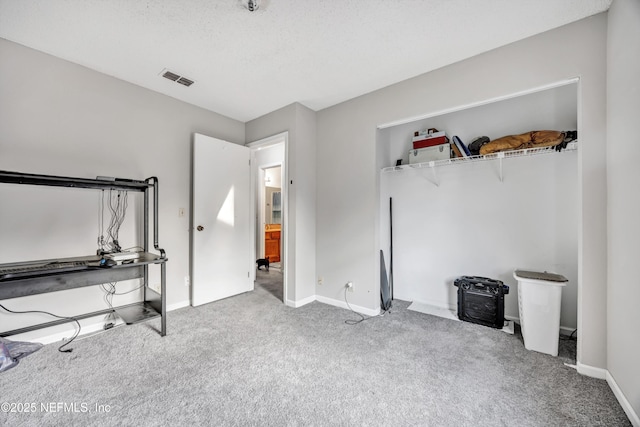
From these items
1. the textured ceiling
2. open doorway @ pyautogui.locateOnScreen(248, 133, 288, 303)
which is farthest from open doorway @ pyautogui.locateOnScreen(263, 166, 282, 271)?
the textured ceiling

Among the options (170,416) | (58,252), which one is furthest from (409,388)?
(58,252)

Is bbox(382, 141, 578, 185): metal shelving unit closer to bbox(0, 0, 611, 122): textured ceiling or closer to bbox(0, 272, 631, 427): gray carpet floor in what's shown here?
bbox(0, 0, 611, 122): textured ceiling

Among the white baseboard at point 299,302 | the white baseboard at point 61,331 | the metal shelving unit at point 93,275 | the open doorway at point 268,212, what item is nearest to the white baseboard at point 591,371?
the white baseboard at point 299,302

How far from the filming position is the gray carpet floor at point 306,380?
1.46m

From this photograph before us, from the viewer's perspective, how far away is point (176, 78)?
266 centimetres

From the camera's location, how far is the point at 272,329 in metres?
2.57

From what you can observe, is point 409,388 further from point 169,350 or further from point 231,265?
point 231,265

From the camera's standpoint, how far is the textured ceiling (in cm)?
175

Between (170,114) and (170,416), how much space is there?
301cm

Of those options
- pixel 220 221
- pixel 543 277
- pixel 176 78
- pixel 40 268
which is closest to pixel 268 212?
pixel 220 221

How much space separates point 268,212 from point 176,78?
3750 mm

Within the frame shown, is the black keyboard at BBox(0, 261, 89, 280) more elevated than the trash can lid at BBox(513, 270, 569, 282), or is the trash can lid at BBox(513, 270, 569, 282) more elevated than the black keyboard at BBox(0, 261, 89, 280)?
the black keyboard at BBox(0, 261, 89, 280)

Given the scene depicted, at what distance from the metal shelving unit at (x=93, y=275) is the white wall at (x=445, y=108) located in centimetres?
189

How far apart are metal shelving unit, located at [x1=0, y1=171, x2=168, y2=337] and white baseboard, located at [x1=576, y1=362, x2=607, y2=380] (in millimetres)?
3398
